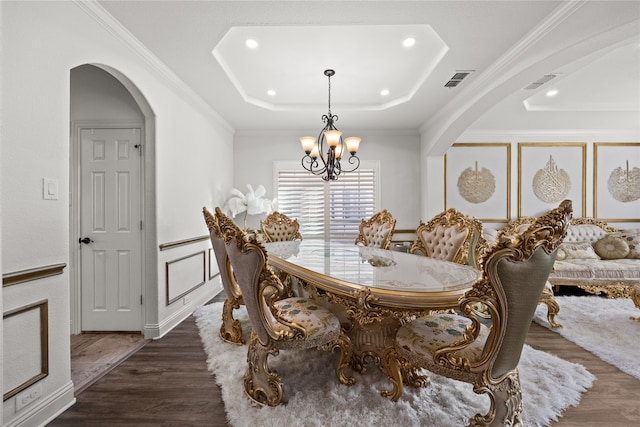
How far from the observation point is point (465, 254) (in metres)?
2.60

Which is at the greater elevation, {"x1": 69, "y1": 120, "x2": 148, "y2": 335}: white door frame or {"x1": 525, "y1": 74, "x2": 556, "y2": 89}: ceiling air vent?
{"x1": 525, "y1": 74, "x2": 556, "y2": 89}: ceiling air vent

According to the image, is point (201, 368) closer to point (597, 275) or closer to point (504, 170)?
point (597, 275)

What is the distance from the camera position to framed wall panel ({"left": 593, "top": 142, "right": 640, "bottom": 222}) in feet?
16.0

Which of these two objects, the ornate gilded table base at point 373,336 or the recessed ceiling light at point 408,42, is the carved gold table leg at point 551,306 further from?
the recessed ceiling light at point 408,42

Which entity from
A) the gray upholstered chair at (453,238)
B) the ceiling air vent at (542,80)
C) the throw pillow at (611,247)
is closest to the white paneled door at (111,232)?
the gray upholstered chair at (453,238)

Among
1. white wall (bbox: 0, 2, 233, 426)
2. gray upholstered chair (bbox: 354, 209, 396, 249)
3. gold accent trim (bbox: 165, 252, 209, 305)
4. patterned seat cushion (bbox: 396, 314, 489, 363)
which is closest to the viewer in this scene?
patterned seat cushion (bbox: 396, 314, 489, 363)

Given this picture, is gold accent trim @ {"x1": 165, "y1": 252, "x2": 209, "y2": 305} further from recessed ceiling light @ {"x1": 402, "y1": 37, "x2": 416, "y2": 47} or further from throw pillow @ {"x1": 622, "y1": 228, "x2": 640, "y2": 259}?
throw pillow @ {"x1": 622, "y1": 228, "x2": 640, "y2": 259}

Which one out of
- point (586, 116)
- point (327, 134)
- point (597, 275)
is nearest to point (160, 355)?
point (327, 134)

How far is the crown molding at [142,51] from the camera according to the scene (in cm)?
202

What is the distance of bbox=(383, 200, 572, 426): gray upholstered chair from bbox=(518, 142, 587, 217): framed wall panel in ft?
14.6

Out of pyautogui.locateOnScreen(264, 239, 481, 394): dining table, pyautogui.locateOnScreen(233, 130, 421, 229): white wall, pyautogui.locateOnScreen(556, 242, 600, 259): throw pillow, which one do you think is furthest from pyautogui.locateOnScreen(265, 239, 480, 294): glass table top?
pyautogui.locateOnScreen(556, 242, 600, 259): throw pillow

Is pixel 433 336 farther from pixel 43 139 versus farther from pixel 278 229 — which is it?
pixel 278 229

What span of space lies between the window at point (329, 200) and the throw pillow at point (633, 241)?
368 centimetres

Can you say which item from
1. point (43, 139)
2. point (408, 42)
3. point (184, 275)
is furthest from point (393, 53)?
point (184, 275)
